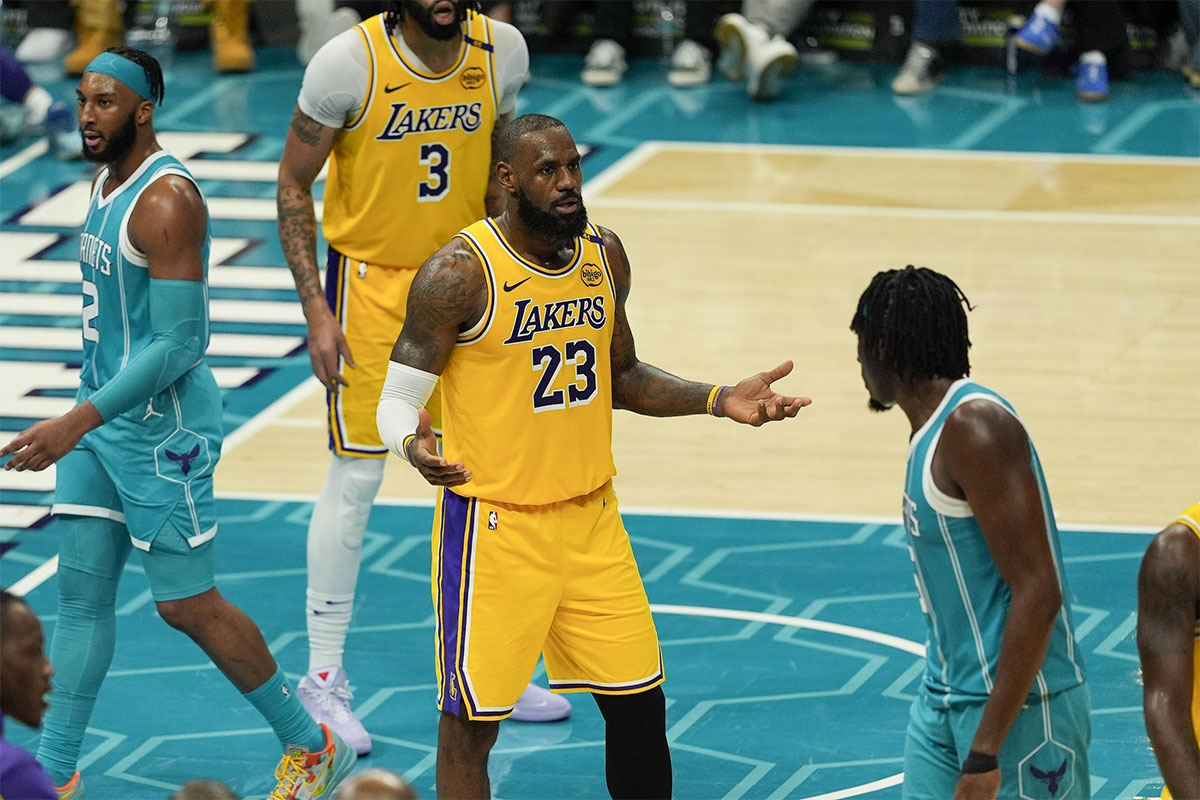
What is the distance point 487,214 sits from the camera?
251 inches

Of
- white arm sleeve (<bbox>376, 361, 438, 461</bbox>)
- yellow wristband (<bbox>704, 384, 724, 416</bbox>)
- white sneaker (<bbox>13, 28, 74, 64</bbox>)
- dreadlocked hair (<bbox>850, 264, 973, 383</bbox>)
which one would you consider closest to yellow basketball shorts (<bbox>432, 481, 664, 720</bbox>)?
white arm sleeve (<bbox>376, 361, 438, 461</bbox>)

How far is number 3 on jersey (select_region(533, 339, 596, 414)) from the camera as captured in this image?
482 cm

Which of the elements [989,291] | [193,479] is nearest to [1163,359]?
[989,291]

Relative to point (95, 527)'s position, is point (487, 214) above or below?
above

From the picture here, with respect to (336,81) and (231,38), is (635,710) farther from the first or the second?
(231,38)

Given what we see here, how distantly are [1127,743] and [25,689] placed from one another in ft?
11.8

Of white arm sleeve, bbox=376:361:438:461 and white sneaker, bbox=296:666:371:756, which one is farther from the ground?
white arm sleeve, bbox=376:361:438:461

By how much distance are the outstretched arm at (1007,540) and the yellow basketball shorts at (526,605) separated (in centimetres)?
117

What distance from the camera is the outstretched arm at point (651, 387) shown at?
16.2ft

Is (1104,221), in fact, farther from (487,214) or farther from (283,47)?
(283,47)

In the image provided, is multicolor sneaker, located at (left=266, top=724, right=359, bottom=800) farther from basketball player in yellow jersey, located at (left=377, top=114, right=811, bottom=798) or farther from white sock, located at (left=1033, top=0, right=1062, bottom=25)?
white sock, located at (left=1033, top=0, right=1062, bottom=25)

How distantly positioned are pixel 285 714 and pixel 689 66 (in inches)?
392

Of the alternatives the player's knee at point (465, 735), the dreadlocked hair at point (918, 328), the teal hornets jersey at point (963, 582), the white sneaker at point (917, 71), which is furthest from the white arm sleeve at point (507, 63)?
the white sneaker at point (917, 71)

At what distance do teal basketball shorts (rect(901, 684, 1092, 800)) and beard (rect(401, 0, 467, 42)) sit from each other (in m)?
2.83
